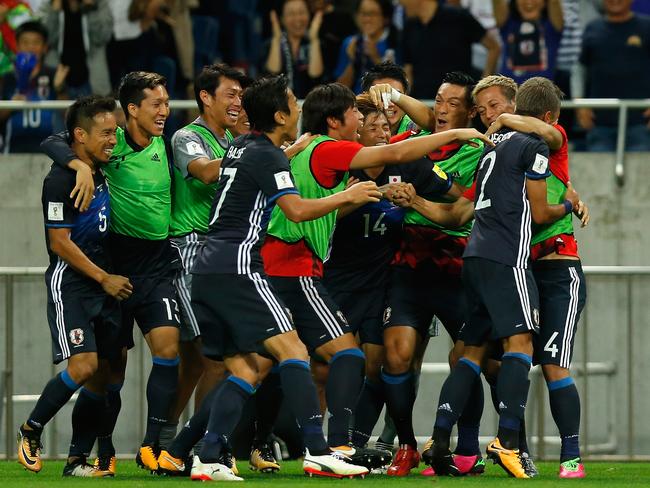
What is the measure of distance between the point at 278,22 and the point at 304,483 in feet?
23.6

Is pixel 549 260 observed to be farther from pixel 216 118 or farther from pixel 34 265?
pixel 34 265

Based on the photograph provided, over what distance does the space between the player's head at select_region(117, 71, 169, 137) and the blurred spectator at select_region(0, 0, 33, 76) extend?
216 inches

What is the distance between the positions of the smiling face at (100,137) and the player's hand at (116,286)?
76 cm

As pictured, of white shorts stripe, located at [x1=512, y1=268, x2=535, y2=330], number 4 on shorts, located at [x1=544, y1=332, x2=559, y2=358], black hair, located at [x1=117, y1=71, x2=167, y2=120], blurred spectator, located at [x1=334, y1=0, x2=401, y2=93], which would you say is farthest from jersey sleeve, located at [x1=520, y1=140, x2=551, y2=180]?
blurred spectator, located at [x1=334, y1=0, x2=401, y2=93]

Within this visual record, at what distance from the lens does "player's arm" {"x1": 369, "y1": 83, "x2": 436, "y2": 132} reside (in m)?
9.66

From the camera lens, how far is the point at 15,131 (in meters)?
14.5

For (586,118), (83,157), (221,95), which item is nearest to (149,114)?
(83,157)

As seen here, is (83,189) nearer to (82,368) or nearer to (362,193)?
(82,368)

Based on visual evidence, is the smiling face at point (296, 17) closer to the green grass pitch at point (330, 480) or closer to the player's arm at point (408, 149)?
the green grass pitch at point (330, 480)

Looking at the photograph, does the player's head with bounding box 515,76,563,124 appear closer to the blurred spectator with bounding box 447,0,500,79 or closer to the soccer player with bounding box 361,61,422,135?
the soccer player with bounding box 361,61,422,135

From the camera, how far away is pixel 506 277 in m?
8.98

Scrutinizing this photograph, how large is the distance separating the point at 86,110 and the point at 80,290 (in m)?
1.13

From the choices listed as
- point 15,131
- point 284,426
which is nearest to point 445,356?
point 284,426

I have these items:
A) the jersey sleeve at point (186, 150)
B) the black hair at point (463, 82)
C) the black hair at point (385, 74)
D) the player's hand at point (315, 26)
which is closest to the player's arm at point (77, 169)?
the jersey sleeve at point (186, 150)
